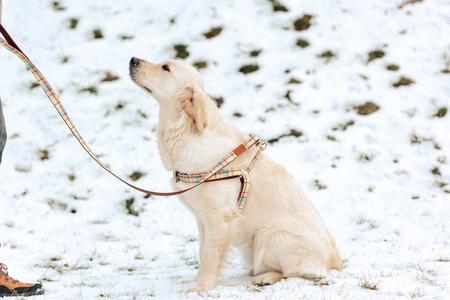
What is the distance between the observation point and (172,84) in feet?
10.8

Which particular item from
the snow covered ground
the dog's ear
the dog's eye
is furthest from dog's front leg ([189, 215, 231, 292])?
the dog's eye

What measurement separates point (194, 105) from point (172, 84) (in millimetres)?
265

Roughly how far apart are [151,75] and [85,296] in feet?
5.30

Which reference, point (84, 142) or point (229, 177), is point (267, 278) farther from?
point (84, 142)

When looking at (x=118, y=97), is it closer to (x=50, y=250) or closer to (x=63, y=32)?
(x=63, y=32)

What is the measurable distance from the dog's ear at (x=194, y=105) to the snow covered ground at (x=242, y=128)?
1.16 m

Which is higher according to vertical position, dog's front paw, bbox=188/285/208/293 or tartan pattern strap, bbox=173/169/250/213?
tartan pattern strap, bbox=173/169/250/213

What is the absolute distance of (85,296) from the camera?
3021mm

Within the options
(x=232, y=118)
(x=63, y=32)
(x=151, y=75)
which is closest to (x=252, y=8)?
(x=232, y=118)

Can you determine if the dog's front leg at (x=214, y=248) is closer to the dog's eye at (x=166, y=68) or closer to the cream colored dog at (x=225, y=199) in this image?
the cream colored dog at (x=225, y=199)

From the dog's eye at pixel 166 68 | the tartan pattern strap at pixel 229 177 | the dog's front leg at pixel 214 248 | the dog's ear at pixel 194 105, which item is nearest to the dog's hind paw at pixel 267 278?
the dog's front leg at pixel 214 248

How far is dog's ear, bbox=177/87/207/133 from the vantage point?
3139mm

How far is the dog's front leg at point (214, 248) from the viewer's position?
123 inches

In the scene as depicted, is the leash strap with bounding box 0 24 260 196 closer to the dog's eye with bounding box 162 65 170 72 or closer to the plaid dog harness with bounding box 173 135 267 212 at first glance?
Answer: the plaid dog harness with bounding box 173 135 267 212
